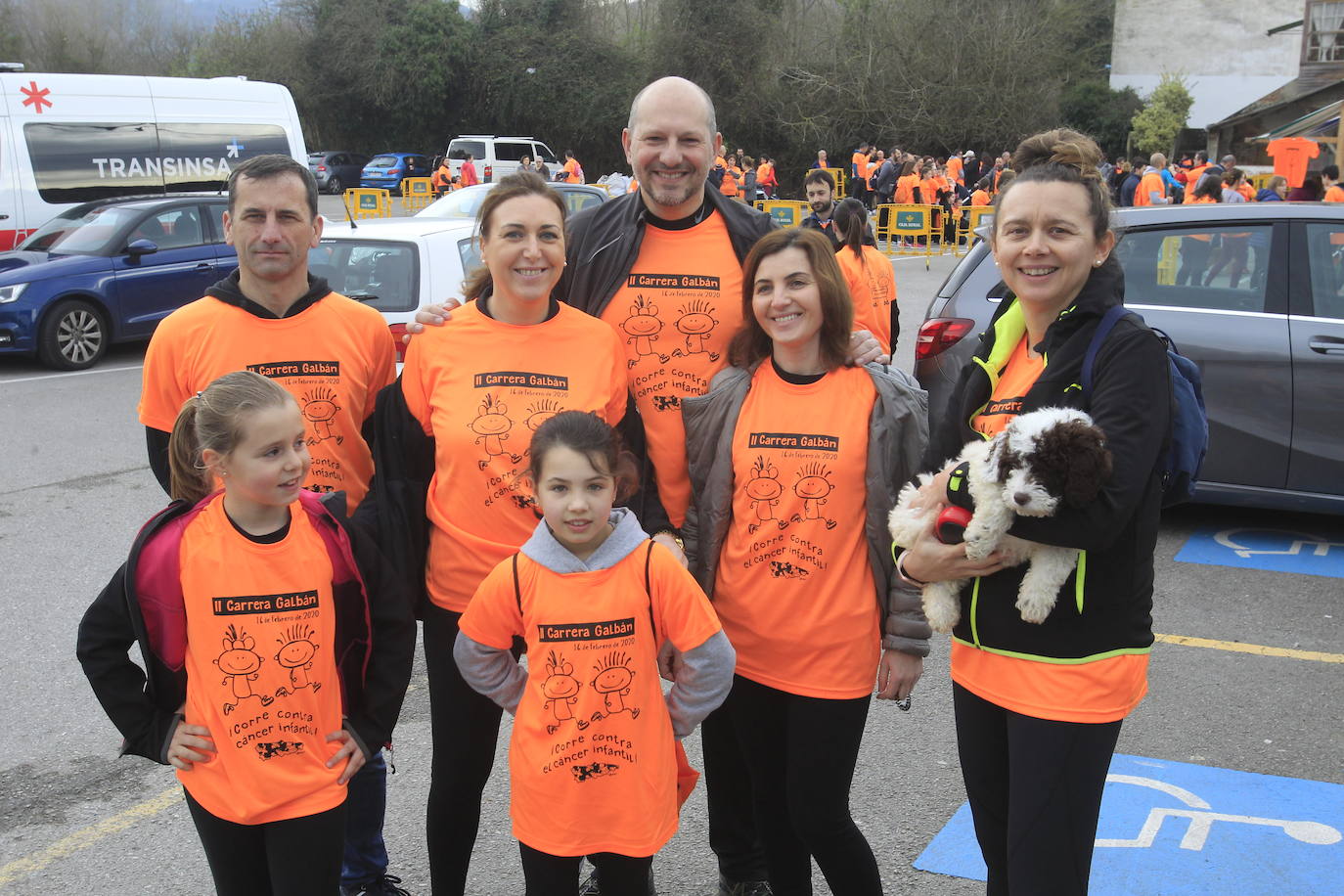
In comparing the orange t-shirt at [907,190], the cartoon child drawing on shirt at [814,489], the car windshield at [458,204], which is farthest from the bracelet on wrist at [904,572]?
the orange t-shirt at [907,190]

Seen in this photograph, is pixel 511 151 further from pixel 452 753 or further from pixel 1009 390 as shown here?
pixel 1009 390

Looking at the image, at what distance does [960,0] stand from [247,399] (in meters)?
45.0

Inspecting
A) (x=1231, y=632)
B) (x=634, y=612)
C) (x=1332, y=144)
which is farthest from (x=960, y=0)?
(x=634, y=612)

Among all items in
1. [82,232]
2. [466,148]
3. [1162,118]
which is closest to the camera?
[82,232]

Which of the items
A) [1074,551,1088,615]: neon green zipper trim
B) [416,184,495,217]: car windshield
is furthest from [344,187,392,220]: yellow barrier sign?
[1074,551,1088,615]: neon green zipper trim

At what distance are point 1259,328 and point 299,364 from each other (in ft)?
17.2

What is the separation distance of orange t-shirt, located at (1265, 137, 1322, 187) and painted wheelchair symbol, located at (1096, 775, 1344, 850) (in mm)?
18969

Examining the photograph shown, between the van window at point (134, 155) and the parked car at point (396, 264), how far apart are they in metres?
7.40

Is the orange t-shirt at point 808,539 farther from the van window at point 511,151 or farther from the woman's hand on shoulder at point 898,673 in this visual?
the van window at point 511,151

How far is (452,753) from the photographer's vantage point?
9.56ft

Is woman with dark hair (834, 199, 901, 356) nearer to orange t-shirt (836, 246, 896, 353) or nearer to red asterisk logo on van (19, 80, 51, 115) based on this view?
orange t-shirt (836, 246, 896, 353)

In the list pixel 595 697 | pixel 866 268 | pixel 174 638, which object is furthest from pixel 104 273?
pixel 595 697

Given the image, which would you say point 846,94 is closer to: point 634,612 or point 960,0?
point 960,0

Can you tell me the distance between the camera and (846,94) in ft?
142
